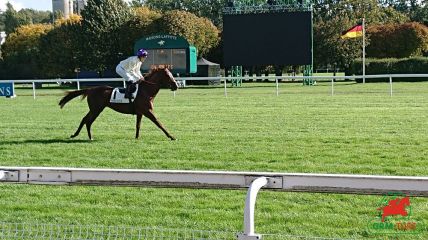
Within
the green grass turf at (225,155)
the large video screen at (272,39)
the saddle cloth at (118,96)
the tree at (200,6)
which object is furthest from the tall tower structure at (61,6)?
the saddle cloth at (118,96)

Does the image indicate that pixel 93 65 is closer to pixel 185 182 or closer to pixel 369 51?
pixel 369 51

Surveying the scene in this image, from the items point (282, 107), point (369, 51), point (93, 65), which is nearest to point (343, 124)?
point (282, 107)

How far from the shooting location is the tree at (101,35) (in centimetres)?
4781

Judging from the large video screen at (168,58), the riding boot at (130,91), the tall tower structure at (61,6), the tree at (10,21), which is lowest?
the riding boot at (130,91)

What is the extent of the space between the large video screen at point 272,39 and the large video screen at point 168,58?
2.91 meters

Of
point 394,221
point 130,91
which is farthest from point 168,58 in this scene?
point 394,221

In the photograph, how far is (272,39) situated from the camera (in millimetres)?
37094

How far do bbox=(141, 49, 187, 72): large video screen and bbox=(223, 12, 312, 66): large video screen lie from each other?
2907 mm

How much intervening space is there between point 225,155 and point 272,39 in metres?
27.9

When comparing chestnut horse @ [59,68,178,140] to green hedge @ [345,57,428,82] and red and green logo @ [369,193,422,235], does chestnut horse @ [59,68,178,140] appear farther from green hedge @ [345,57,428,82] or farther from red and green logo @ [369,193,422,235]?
green hedge @ [345,57,428,82]

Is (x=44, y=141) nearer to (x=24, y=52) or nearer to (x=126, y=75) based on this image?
(x=126, y=75)

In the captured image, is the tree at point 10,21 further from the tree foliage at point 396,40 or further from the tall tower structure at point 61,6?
the tree foliage at point 396,40

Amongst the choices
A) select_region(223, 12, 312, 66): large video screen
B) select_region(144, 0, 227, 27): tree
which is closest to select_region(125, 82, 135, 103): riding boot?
select_region(223, 12, 312, 66): large video screen

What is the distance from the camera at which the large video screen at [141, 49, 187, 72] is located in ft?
127
